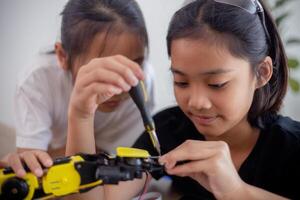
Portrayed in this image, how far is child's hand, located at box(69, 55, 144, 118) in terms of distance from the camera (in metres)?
0.46

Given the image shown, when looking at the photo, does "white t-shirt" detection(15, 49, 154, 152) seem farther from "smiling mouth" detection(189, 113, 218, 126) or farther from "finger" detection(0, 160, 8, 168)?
"finger" detection(0, 160, 8, 168)

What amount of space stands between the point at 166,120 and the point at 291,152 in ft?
0.79

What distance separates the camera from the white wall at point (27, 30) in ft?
2.45

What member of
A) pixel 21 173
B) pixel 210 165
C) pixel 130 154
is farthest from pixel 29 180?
pixel 210 165

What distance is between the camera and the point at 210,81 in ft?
1.74

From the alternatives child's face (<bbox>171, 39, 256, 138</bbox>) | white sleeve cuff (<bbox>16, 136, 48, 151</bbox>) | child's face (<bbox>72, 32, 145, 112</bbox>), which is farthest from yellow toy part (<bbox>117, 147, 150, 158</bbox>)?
white sleeve cuff (<bbox>16, 136, 48, 151</bbox>)

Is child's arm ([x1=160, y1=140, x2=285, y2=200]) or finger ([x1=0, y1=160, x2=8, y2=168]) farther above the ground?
finger ([x1=0, y1=160, x2=8, y2=168])

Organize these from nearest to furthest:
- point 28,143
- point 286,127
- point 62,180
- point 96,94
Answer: point 62,180 < point 96,94 < point 286,127 < point 28,143

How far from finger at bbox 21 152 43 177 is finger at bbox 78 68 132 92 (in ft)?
0.40

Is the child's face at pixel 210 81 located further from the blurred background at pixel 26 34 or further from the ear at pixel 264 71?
the blurred background at pixel 26 34

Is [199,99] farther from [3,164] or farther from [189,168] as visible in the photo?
[3,164]

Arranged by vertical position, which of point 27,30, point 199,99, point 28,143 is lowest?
point 28,143

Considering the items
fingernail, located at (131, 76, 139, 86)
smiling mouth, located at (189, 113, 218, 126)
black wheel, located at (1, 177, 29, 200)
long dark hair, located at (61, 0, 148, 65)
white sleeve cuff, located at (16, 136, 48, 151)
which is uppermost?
long dark hair, located at (61, 0, 148, 65)

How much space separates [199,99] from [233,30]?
117mm
